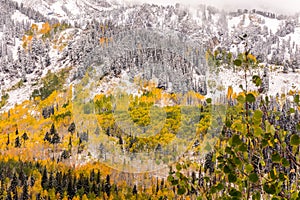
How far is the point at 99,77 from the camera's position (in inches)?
232

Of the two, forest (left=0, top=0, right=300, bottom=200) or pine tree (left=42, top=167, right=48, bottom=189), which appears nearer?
forest (left=0, top=0, right=300, bottom=200)

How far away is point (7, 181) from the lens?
8725 cm

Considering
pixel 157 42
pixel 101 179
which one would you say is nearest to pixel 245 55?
pixel 157 42

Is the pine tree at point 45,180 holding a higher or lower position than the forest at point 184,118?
lower

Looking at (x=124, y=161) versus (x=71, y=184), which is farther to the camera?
(x=71, y=184)

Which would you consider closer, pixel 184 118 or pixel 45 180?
pixel 184 118

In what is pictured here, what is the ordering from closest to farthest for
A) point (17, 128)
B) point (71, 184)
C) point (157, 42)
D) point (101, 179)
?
point (157, 42) → point (71, 184) → point (101, 179) → point (17, 128)

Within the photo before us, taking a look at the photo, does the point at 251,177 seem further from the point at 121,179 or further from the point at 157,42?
the point at 121,179

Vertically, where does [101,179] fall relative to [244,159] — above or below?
below

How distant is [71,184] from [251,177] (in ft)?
288

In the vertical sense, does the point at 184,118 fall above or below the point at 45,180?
above

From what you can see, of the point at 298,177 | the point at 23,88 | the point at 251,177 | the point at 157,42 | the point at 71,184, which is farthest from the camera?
the point at 23,88

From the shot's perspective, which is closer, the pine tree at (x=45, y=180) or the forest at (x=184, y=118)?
the forest at (x=184, y=118)

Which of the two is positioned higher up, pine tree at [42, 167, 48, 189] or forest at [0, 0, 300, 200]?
forest at [0, 0, 300, 200]
